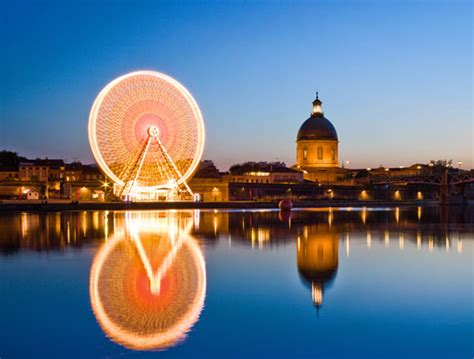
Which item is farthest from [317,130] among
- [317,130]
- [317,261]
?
[317,261]

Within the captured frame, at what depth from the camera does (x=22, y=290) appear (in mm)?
15453

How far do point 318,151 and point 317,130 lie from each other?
3.58 m

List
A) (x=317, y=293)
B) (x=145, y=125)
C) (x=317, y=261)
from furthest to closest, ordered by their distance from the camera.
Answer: (x=145, y=125)
(x=317, y=261)
(x=317, y=293)

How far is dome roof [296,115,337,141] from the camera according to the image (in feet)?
354

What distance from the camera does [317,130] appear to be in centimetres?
10819

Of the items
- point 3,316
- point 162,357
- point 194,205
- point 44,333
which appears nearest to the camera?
point 162,357

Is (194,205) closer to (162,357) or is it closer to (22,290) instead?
(22,290)

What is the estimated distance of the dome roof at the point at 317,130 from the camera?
354 ft

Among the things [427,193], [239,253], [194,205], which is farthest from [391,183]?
[239,253]

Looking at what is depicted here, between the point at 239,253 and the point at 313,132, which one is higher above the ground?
the point at 313,132

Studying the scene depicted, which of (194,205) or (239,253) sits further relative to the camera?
(194,205)

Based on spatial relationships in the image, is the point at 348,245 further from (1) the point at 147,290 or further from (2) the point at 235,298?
(1) the point at 147,290

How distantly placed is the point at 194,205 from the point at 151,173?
21.8ft

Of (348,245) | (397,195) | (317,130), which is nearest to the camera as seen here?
(348,245)
